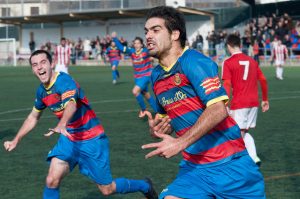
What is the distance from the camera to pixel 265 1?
5491 cm

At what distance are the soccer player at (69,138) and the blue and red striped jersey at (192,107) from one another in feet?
6.88

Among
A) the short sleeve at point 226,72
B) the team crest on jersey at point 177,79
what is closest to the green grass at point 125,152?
the short sleeve at point 226,72

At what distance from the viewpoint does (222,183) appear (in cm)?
509

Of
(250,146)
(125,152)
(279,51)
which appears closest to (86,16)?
(279,51)

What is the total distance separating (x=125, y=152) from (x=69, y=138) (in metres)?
4.48

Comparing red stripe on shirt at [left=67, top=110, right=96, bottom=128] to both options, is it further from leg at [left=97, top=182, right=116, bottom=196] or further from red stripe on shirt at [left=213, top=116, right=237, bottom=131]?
red stripe on shirt at [left=213, top=116, right=237, bottom=131]

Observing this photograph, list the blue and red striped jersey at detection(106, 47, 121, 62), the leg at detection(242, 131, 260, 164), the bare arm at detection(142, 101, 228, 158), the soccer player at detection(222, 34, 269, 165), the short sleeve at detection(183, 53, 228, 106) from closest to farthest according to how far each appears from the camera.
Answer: the bare arm at detection(142, 101, 228, 158) < the short sleeve at detection(183, 53, 228, 106) < the leg at detection(242, 131, 260, 164) < the soccer player at detection(222, 34, 269, 165) < the blue and red striped jersey at detection(106, 47, 121, 62)

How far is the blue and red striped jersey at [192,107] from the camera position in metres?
4.96

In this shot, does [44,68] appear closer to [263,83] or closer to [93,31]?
[263,83]

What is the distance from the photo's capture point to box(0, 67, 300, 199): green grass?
916 centimetres

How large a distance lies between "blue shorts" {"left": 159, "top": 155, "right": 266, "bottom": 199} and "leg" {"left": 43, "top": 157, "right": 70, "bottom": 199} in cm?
246

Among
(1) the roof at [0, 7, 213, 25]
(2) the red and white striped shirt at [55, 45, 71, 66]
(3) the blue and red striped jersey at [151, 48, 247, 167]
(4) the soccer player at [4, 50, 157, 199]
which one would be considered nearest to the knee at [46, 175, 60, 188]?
(4) the soccer player at [4, 50, 157, 199]

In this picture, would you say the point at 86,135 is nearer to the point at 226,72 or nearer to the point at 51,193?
the point at 51,193

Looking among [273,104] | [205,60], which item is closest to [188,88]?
[205,60]
